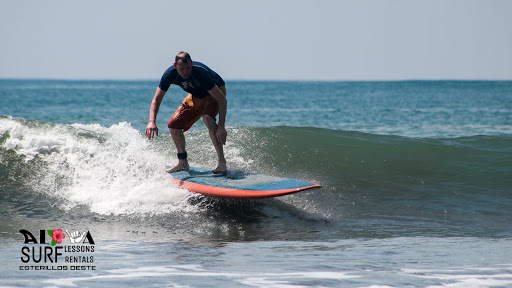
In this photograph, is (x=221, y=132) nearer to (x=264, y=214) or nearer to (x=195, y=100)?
(x=195, y=100)

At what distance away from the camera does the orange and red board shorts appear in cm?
690

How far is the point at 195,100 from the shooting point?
6.99 metres

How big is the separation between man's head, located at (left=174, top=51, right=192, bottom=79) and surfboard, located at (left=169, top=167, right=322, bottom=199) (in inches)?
55.9

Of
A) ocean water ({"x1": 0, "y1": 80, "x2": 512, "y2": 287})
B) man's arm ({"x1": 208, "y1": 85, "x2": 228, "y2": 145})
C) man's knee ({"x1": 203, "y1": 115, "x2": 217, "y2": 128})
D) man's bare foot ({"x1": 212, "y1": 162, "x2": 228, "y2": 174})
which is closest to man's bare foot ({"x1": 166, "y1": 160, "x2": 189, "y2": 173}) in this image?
ocean water ({"x1": 0, "y1": 80, "x2": 512, "y2": 287})

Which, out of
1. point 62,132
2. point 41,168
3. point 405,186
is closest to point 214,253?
point 405,186

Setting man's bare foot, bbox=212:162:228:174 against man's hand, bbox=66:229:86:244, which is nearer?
man's hand, bbox=66:229:86:244

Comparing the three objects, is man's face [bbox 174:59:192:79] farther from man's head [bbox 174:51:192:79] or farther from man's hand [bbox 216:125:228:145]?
man's hand [bbox 216:125:228:145]

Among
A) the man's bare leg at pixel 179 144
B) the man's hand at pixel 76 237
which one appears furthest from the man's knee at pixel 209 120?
the man's hand at pixel 76 237

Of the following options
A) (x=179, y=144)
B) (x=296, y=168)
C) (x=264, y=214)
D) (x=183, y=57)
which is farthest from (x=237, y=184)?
(x=296, y=168)

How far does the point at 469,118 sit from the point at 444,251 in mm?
21494

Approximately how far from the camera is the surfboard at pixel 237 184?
6.26 metres

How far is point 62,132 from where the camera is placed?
10047mm

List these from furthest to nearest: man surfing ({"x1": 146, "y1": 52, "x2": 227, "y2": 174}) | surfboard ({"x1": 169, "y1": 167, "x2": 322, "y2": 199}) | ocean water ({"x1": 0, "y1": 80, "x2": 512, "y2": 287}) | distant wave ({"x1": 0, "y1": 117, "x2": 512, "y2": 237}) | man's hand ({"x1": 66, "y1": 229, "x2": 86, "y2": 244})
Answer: distant wave ({"x1": 0, "y1": 117, "x2": 512, "y2": 237}) → man surfing ({"x1": 146, "y1": 52, "x2": 227, "y2": 174}) → surfboard ({"x1": 169, "y1": 167, "x2": 322, "y2": 199}) → man's hand ({"x1": 66, "y1": 229, "x2": 86, "y2": 244}) → ocean water ({"x1": 0, "y1": 80, "x2": 512, "y2": 287})

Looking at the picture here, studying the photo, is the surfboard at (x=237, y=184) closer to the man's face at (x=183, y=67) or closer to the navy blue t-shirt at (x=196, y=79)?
the navy blue t-shirt at (x=196, y=79)
